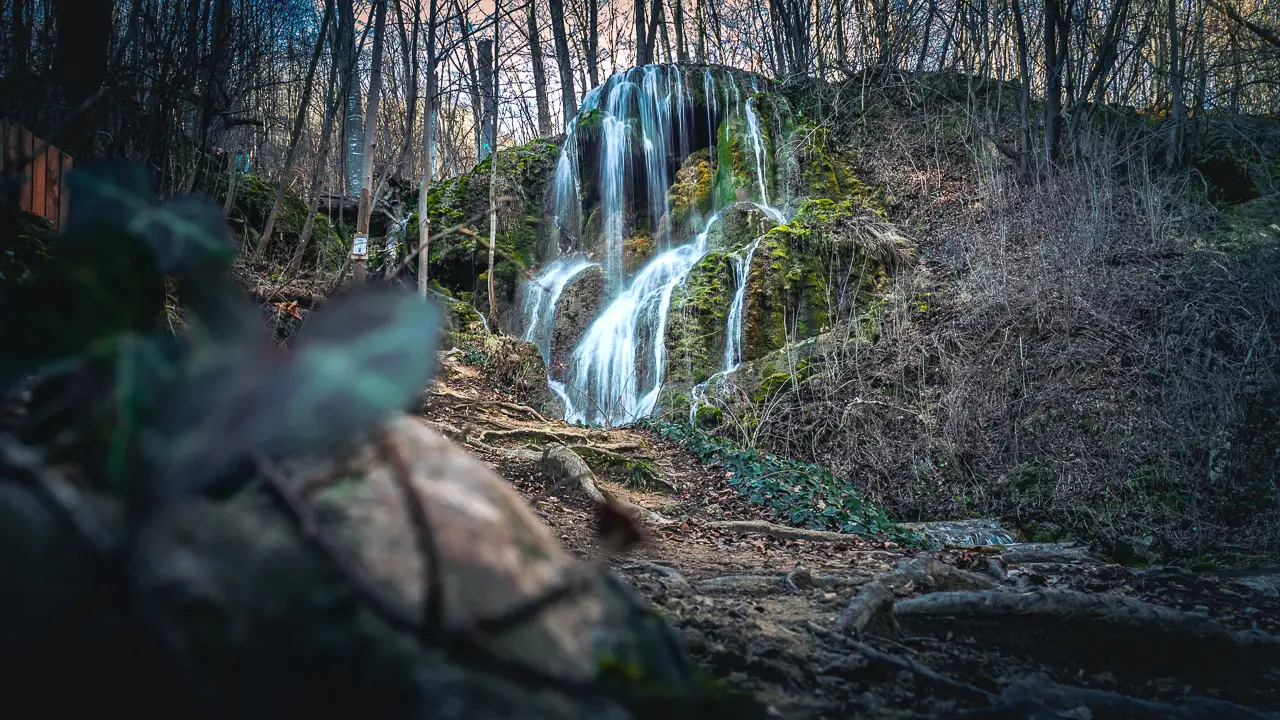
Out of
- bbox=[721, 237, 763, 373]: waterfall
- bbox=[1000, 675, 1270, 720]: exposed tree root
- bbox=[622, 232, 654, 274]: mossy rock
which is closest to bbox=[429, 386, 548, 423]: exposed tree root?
bbox=[721, 237, 763, 373]: waterfall

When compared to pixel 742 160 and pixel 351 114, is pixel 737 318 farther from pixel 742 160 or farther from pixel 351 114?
pixel 351 114

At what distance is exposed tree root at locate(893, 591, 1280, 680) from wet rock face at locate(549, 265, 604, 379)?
10.9 meters

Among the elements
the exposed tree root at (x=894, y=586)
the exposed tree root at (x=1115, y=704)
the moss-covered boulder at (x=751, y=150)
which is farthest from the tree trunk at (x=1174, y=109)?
the exposed tree root at (x=1115, y=704)

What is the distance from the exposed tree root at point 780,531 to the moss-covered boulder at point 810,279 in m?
4.90

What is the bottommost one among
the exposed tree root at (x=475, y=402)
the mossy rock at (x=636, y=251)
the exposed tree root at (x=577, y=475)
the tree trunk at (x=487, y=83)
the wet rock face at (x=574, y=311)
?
the exposed tree root at (x=577, y=475)

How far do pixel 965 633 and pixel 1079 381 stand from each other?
6034 mm

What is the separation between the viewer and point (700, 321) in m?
11.1

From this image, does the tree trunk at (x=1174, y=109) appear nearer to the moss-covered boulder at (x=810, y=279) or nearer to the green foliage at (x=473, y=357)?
the moss-covered boulder at (x=810, y=279)

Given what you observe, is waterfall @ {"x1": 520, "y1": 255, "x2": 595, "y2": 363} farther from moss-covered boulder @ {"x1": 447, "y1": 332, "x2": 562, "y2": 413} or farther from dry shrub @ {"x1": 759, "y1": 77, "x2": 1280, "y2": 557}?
dry shrub @ {"x1": 759, "y1": 77, "x2": 1280, "y2": 557}

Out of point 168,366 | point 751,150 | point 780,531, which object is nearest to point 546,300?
point 751,150

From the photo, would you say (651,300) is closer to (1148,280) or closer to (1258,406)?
(1148,280)

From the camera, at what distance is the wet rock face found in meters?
13.6

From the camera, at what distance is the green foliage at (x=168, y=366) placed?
0.60 meters

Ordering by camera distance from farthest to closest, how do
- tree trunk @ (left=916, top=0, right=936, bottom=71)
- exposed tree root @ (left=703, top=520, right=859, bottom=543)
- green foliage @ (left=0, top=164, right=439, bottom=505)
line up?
1. tree trunk @ (left=916, top=0, right=936, bottom=71)
2. exposed tree root @ (left=703, top=520, right=859, bottom=543)
3. green foliage @ (left=0, top=164, right=439, bottom=505)
